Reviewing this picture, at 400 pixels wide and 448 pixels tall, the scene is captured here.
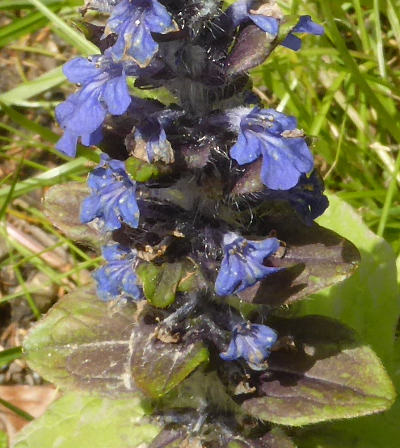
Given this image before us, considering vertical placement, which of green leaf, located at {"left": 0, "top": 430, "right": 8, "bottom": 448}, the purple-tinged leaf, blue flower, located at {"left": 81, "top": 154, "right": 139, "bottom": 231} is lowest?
green leaf, located at {"left": 0, "top": 430, "right": 8, "bottom": 448}

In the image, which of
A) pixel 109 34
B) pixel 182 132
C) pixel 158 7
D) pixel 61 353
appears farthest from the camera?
pixel 61 353

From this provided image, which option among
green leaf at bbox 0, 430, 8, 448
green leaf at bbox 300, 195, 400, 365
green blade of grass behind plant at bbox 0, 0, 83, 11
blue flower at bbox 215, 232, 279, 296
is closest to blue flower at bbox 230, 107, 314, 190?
blue flower at bbox 215, 232, 279, 296

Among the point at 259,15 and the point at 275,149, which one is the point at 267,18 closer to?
the point at 259,15

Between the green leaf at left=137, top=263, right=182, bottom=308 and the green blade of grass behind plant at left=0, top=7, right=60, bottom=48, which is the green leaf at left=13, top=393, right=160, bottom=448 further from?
the green blade of grass behind plant at left=0, top=7, right=60, bottom=48

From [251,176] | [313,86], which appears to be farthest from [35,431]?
[313,86]

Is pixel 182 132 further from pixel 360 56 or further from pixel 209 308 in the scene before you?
pixel 360 56

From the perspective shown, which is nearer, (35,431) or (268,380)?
(268,380)

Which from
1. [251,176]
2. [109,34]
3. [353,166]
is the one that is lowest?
[353,166]
